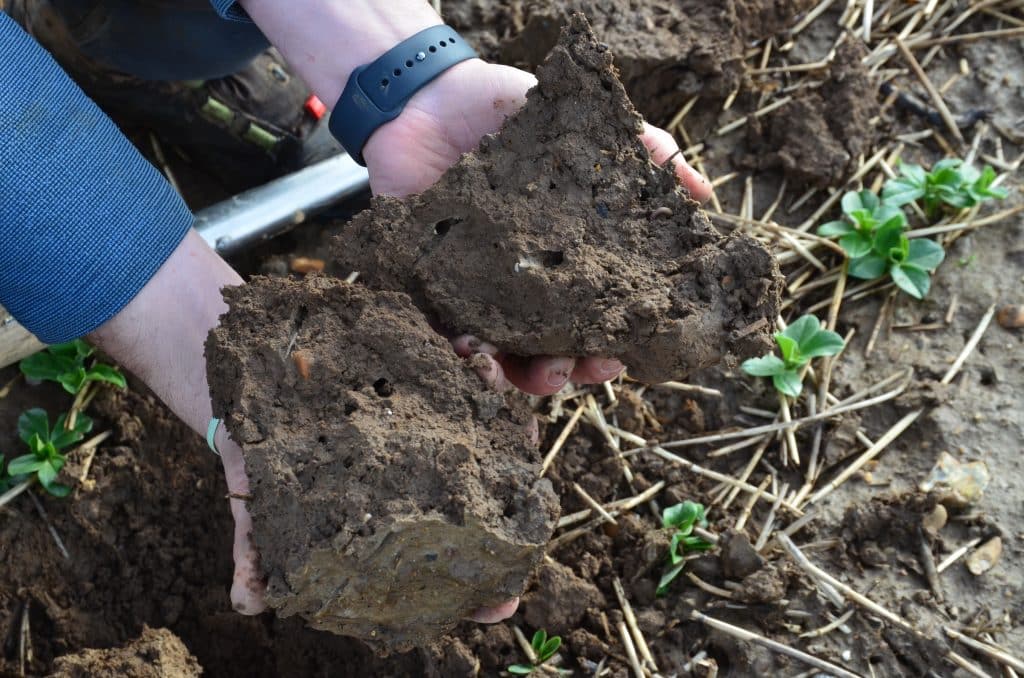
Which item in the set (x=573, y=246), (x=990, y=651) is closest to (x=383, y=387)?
(x=573, y=246)

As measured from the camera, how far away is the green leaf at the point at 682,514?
248 cm

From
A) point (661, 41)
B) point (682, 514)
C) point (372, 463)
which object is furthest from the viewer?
point (661, 41)

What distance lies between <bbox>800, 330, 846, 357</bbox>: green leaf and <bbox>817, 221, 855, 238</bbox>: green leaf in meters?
0.39

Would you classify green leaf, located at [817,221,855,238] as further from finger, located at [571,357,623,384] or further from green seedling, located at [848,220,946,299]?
finger, located at [571,357,623,384]

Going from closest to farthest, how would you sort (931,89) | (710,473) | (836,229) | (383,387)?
(383,387)
(710,473)
(836,229)
(931,89)

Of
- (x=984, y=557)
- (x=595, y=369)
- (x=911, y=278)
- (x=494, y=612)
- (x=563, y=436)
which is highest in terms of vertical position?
(x=595, y=369)

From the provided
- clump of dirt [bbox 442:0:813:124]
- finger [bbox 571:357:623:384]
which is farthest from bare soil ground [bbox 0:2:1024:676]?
finger [bbox 571:357:623:384]

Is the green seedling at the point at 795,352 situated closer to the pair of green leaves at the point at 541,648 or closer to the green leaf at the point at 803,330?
the green leaf at the point at 803,330

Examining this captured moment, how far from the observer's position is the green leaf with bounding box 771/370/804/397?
266 centimetres

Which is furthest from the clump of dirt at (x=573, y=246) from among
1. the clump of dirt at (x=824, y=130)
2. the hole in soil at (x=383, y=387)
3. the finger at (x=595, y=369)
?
the clump of dirt at (x=824, y=130)

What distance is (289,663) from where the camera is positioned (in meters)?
2.45

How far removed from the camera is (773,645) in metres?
2.29

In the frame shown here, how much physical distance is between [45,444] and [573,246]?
5.21ft

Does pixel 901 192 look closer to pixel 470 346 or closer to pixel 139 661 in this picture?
pixel 470 346
